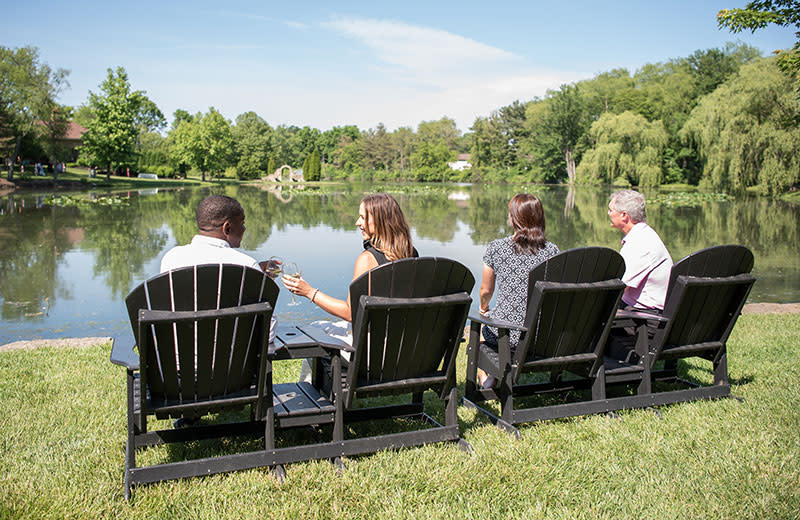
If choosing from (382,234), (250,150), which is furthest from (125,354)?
(250,150)

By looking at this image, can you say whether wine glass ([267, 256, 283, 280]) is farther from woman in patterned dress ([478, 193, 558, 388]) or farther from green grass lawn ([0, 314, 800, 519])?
woman in patterned dress ([478, 193, 558, 388])

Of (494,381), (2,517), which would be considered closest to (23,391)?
(2,517)

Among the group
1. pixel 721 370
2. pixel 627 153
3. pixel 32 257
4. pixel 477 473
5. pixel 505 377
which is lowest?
pixel 32 257

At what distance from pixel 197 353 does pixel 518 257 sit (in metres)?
2.19

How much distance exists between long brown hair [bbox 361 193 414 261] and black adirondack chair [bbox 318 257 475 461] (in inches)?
23.0

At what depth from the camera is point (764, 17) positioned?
8914mm

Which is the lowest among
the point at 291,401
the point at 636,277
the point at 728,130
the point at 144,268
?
the point at 144,268

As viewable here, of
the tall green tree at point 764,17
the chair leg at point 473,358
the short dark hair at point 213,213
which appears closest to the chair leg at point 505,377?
the chair leg at point 473,358

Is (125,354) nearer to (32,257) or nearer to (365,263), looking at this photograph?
(365,263)

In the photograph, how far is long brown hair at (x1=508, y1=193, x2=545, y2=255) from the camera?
4027 mm

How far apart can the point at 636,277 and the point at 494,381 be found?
1.24m

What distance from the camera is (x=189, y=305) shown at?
2615mm

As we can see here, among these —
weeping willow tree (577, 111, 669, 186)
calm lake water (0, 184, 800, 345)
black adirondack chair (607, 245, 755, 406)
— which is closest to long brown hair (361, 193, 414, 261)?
black adirondack chair (607, 245, 755, 406)

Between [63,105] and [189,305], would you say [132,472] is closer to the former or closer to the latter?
[189,305]
